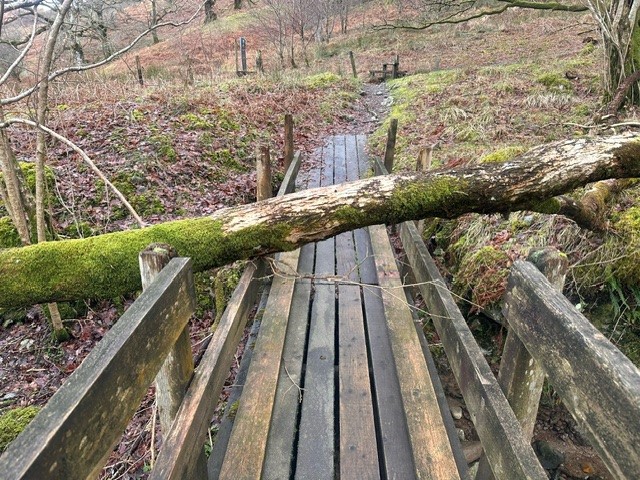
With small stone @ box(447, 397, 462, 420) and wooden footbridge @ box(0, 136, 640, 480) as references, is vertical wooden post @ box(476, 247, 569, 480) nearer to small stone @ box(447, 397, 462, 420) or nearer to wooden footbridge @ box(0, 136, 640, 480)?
wooden footbridge @ box(0, 136, 640, 480)

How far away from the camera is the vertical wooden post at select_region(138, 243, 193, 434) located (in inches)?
72.9

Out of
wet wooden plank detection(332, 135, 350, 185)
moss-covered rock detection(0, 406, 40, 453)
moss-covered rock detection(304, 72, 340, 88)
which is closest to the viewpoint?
moss-covered rock detection(0, 406, 40, 453)

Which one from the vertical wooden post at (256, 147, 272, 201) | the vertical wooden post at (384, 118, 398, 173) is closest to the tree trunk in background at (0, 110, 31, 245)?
the vertical wooden post at (256, 147, 272, 201)

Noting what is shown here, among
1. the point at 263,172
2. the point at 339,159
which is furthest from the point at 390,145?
the point at 263,172

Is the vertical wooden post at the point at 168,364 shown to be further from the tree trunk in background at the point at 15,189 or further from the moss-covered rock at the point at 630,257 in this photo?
the moss-covered rock at the point at 630,257

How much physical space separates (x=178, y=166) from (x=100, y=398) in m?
6.67

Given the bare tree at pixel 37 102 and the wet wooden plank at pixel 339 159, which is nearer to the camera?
the bare tree at pixel 37 102

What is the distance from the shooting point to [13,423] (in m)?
3.42

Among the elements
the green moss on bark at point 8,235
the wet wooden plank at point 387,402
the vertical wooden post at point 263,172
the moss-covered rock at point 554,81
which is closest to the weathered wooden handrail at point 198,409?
the wet wooden plank at point 387,402

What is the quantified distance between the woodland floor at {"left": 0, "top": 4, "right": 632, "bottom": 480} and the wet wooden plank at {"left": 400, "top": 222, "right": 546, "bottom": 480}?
1779mm

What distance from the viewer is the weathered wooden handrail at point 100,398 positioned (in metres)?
0.92

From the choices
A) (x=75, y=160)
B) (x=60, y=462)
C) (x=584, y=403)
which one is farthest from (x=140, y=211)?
(x=584, y=403)

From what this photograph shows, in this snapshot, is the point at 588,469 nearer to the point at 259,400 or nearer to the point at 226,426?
the point at 259,400

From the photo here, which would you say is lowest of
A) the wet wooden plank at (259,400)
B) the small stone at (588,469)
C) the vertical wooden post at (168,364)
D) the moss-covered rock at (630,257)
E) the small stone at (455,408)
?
the small stone at (588,469)
